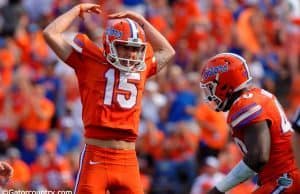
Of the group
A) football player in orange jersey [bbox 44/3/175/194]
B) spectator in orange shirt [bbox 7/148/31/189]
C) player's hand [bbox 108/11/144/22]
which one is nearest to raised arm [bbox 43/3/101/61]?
football player in orange jersey [bbox 44/3/175/194]

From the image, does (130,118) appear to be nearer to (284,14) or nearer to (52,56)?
(52,56)

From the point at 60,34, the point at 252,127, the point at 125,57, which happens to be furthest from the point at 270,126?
the point at 60,34

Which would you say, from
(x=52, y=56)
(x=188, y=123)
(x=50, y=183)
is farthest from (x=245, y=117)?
(x=52, y=56)

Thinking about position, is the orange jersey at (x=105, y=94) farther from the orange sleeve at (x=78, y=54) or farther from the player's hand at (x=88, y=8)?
the player's hand at (x=88, y=8)

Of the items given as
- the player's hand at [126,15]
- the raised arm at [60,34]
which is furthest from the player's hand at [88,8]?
the player's hand at [126,15]

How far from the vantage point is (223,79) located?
779 cm

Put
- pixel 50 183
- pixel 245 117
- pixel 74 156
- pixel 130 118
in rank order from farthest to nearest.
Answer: pixel 74 156, pixel 50 183, pixel 130 118, pixel 245 117

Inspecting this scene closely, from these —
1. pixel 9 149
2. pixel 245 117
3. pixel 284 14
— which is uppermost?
pixel 245 117

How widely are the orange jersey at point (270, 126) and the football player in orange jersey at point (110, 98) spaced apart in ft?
3.62

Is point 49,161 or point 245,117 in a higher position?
point 245,117

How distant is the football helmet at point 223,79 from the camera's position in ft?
25.5

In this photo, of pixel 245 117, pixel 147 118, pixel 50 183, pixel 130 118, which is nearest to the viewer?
pixel 245 117

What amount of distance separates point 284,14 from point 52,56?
11.7 feet

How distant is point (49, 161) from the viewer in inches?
503
